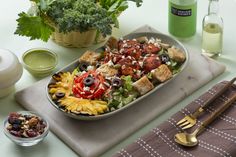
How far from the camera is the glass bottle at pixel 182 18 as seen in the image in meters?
1.80

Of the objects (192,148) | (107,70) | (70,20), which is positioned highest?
(70,20)

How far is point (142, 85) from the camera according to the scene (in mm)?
1549

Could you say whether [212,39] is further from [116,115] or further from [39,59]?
[39,59]

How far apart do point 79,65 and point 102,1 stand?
0.91ft

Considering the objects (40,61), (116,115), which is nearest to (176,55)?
(116,115)

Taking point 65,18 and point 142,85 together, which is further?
point 65,18

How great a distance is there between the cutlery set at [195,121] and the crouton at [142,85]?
13 cm

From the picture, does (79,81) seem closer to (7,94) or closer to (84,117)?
(84,117)

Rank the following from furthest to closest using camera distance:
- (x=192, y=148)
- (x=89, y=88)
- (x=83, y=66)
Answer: (x=83, y=66), (x=89, y=88), (x=192, y=148)

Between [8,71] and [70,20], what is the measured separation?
0.24m

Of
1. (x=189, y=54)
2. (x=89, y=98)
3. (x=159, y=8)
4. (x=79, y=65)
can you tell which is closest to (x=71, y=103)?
(x=89, y=98)

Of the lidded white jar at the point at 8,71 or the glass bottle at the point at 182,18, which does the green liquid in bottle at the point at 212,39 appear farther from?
the lidded white jar at the point at 8,71

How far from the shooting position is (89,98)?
1.52 metres

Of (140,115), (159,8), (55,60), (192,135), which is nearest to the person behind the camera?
(192,135)
